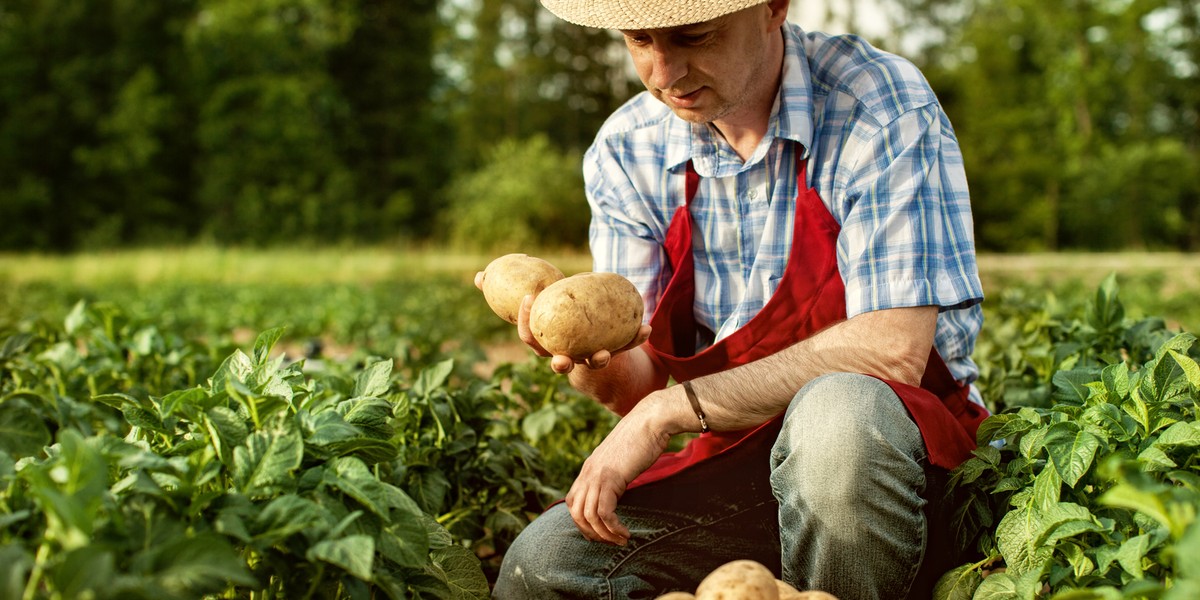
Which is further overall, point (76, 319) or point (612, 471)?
point (76, 319)

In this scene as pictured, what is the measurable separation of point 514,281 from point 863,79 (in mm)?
931

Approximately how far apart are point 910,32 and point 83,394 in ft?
110

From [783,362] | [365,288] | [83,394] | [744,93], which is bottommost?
[365,288]

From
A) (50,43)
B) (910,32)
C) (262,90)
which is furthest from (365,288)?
(910,32)

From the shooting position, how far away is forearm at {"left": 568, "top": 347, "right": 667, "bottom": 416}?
249cm

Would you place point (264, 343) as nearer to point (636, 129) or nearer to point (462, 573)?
point (462, 573)

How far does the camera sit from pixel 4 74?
24.2 metres

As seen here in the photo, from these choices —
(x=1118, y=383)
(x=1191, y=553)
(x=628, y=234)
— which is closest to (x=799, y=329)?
(x=628, y=234)

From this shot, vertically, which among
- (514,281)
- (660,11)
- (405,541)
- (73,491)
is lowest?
(405,541)

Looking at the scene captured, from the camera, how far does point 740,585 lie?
1.52 metres

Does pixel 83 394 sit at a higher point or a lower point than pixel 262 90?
lower

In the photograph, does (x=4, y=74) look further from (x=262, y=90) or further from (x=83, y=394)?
(x=83, y=394)

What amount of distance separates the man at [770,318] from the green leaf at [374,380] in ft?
1.14

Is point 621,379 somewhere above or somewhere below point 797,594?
above
